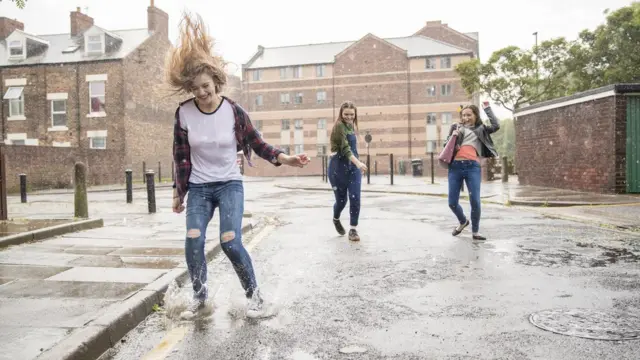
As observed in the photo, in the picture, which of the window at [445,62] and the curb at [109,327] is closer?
the curb at [109,327]

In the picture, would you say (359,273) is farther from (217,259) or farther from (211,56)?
(211,56)

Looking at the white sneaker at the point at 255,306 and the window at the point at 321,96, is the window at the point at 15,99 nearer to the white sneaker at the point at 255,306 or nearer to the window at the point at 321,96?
the window at the point at 321,96

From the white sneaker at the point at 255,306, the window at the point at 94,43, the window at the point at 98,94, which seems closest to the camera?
the white sneaker at the point at 255,306

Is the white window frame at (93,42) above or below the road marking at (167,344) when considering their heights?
above

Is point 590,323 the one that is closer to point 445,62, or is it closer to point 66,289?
point 66,289

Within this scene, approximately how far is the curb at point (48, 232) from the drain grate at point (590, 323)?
610 cm

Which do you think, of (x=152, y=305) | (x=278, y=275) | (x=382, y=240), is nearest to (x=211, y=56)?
(x=152, y=305)

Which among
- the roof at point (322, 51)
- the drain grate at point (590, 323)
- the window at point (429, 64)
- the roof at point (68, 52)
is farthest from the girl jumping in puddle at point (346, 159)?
the roof at point (322, 51)

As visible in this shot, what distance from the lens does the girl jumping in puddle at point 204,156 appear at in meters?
3.85

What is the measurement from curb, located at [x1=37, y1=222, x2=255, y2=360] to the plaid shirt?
2.67 ft

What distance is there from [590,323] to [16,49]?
127 feet

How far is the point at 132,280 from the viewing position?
4758mm

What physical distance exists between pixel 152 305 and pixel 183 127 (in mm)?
1396

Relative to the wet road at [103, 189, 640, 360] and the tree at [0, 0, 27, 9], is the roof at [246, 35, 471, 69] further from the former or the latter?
the tree at [0, 0, 27, 9]
